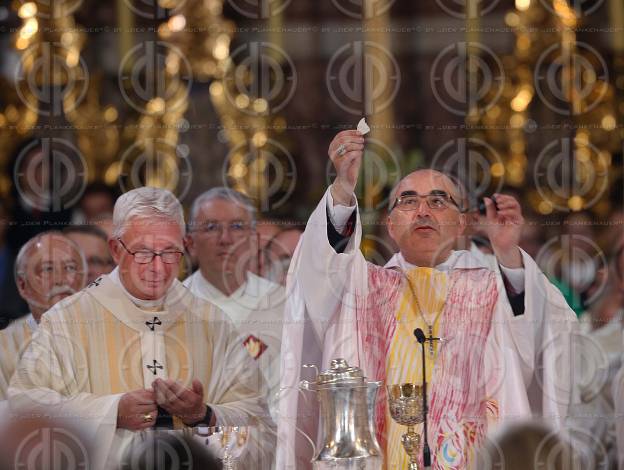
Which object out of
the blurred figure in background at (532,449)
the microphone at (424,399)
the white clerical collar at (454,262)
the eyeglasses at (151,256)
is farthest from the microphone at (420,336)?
the eyeglasses at (151,256)

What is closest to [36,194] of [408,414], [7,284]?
[7,284]

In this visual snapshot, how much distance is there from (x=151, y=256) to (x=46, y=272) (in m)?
0.48

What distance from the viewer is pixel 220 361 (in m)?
6.23

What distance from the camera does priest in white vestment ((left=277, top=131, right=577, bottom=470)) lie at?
20.1ft

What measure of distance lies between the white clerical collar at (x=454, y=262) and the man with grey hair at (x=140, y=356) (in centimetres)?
79

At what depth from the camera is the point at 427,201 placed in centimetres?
625

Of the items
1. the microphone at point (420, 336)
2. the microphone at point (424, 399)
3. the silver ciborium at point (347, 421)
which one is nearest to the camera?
the silver ciborium at point (347, 421)

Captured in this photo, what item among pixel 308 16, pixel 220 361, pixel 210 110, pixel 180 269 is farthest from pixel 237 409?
pixel 308 16

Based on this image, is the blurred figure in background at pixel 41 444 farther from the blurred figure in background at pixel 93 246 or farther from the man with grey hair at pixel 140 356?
the blurred figure in background at pixel 93 246

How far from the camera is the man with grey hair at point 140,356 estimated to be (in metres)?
6.14

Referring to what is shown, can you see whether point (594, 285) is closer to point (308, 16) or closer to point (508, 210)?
point (508, 210)

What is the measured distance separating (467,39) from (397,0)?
0.36 m

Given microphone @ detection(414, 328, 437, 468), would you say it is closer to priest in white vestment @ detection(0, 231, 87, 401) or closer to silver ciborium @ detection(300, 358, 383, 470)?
silver ciborium @ detection(300, 358, 383, 470)

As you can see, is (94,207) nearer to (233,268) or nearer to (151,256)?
(151,256)
